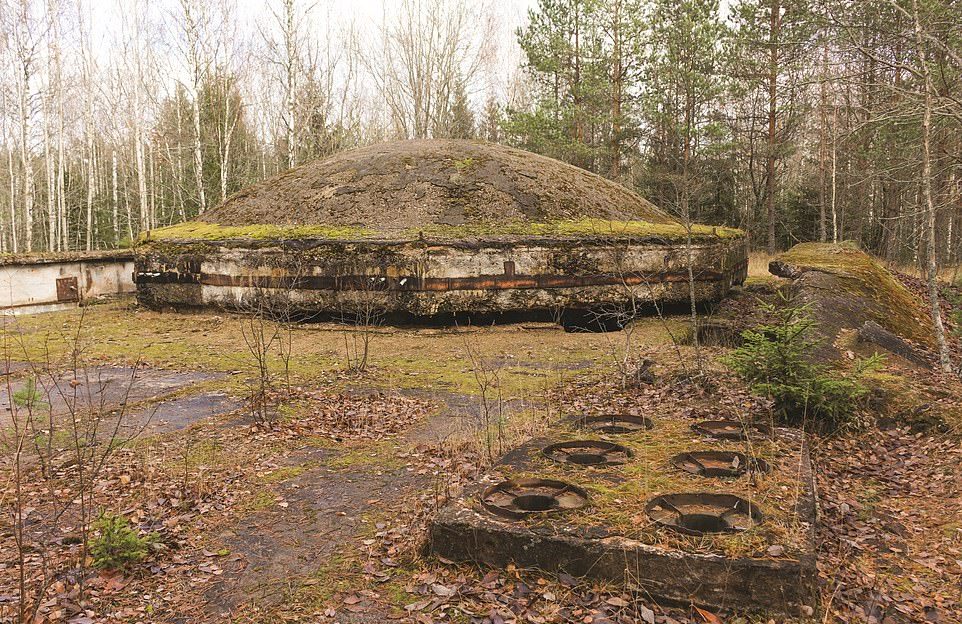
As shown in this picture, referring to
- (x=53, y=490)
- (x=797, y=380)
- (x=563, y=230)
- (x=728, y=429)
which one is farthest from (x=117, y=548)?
(x=563, y=230)

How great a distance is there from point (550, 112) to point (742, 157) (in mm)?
9514

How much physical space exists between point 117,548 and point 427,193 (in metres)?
9.07

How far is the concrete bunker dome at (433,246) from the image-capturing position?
10.2 m

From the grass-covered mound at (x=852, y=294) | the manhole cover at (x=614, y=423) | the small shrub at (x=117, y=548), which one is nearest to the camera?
the small shrub at (x=117, y=548)

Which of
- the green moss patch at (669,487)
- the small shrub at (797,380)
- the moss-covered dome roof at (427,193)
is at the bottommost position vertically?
the green moss patch at (669,487)

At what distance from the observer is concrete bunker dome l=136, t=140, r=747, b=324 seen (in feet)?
33.3

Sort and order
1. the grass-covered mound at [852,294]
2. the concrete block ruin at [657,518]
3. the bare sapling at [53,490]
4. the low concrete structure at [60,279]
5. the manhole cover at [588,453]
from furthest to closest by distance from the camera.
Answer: the low concrete structure at [60,279] → the grass-covered mound at [852,294] → the manhole cover at [588,453] → the bare sapling at [53,490] → the concrete block ruin at [657,518]

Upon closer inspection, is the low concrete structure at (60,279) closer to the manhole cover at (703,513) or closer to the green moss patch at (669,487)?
the green moss patch at (669,487)

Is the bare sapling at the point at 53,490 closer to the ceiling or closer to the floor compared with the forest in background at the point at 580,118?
closer to the floor

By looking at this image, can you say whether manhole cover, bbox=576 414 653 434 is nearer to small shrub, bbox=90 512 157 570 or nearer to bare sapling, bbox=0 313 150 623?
small shrub, bbox=90 512 157 570

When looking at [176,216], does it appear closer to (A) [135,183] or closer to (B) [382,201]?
(A) [135,183]

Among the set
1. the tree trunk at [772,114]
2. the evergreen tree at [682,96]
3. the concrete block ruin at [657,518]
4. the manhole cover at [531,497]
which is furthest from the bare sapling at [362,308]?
the tree trunk at [772,114]

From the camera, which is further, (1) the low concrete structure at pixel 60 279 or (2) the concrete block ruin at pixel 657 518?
(1) the low concrete structure at pixel 60 279

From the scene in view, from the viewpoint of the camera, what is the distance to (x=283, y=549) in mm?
3611
